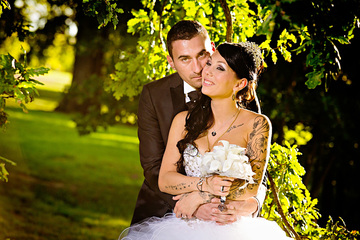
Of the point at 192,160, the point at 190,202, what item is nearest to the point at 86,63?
the point at 192,160

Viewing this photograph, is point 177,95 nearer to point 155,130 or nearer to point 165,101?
point 165,101

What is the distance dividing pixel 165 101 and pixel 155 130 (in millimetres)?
261

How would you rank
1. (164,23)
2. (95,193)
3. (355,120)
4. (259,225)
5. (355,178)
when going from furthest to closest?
(95,193) → (355,178) → (355,120) → (164,23) → (259,225)

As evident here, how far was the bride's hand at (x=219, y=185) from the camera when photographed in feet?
9.89

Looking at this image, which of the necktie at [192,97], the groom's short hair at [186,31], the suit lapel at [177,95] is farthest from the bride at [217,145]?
the groom's short hair at [186,31]

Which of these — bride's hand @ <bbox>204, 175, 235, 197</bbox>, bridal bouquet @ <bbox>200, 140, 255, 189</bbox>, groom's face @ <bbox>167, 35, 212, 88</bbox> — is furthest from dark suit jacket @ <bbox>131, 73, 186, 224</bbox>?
Result: bridal bouquet @ <bbox>200, 140, 255, 189</bbox>

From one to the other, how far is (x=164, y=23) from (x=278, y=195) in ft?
7.52

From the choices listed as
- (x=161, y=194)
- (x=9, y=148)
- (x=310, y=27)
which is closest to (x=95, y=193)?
(x=9, y=148)

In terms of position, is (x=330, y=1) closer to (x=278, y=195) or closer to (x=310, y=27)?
(x=310, y=27)

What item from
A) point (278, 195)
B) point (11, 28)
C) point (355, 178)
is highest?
point (11, 28)

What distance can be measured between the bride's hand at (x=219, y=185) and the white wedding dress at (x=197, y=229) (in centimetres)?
25

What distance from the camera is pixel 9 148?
1518 centimetres

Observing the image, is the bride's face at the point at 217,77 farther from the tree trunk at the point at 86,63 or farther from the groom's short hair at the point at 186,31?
the tree trunk at the point at 86,63

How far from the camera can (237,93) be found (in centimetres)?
349
